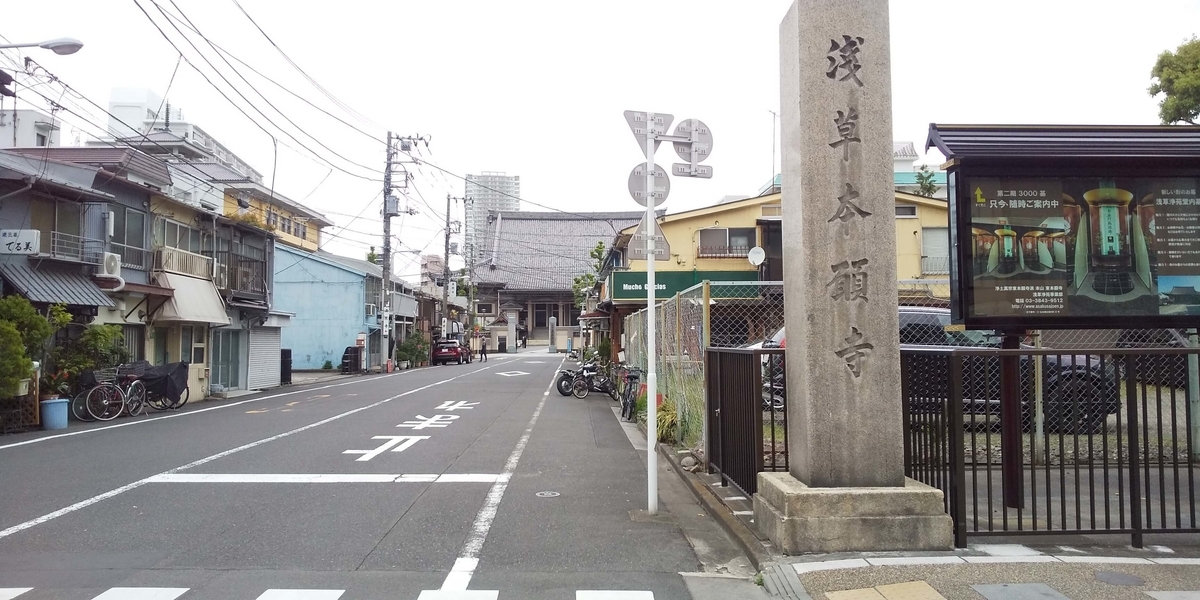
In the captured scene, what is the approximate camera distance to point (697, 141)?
7312 millimetres

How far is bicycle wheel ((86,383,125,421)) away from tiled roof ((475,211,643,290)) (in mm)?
45298

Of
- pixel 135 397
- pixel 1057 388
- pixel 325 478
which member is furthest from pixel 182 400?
pixel 1057 388

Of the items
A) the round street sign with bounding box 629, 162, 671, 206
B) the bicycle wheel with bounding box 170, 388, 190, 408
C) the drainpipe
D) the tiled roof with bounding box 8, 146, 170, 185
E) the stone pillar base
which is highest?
the tiled roof with bounding box 8, 146, 170, 185

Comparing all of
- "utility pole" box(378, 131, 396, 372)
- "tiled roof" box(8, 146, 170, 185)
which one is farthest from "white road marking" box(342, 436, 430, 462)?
"utility pole" box(378, 131, 396, 372)

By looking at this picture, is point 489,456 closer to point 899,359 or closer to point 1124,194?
point 899,359

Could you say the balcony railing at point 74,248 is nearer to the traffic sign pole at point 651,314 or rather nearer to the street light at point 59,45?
the street light at point 59,45

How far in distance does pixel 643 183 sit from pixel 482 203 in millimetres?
70135

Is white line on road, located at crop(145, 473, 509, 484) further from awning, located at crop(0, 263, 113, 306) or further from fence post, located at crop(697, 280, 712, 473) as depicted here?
awning, located at crop(0, 263, 113, 306)

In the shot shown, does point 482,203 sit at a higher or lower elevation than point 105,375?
higher

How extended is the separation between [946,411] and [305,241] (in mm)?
48374

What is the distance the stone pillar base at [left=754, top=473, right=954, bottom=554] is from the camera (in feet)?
17.2

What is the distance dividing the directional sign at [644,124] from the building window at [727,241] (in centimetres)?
1637

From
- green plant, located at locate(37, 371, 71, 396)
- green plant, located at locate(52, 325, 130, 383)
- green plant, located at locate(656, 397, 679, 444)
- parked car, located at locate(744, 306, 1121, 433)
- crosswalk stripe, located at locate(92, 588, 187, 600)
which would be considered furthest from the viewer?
green plant, located at locate(52, 325, 130, 383)

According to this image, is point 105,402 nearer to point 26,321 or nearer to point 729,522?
point 26,321
